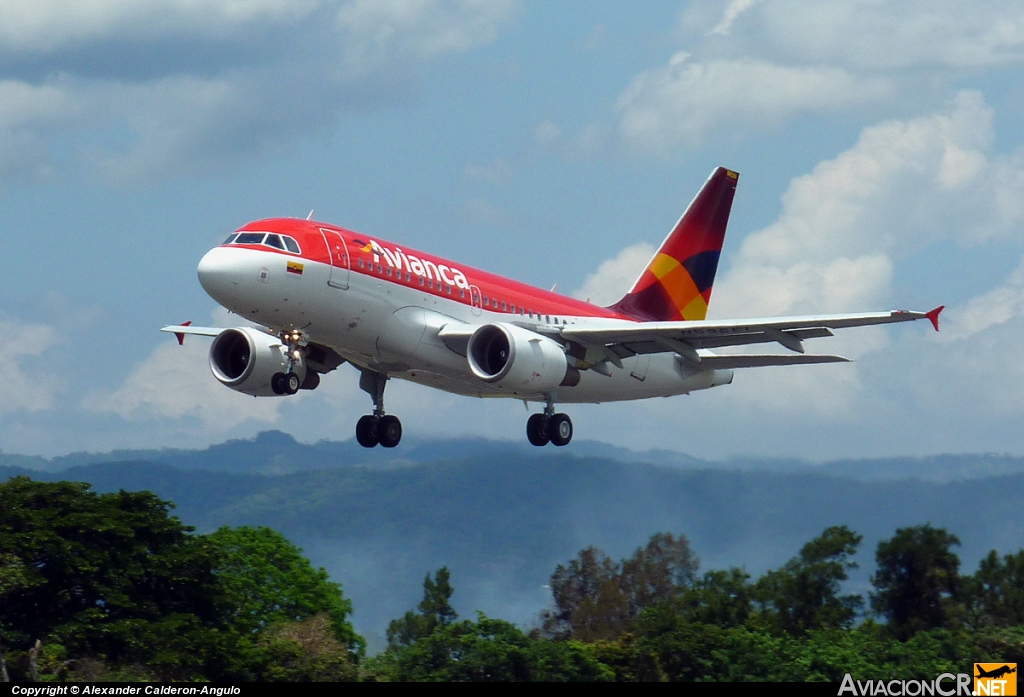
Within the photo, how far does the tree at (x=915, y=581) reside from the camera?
189ft

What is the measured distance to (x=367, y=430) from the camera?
42.8 m

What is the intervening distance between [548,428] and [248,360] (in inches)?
360

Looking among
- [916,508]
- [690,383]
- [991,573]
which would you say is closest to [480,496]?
[916,508]

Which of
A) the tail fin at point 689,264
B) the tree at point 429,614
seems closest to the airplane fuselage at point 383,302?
the tail fin at point 689,264

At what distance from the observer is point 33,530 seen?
165ft

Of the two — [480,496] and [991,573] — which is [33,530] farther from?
[480,496]

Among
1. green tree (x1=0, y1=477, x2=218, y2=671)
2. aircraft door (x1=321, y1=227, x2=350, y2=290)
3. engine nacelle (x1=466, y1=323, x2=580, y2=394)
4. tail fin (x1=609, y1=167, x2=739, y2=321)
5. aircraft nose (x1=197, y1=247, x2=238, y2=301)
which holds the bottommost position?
green tree (x1=0, y1=477, x2=218, y2=671)

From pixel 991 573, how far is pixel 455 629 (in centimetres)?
2417

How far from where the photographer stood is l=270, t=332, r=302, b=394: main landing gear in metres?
37.6

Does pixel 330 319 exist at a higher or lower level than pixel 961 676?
higher

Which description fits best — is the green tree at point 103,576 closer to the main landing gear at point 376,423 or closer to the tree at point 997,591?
the main landing gear at point 376,423

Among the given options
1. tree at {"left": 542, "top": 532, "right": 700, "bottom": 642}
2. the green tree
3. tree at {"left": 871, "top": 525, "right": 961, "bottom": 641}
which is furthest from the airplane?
tree at {"left": 542, "top": 532, "right": 700, "bottom": 642}

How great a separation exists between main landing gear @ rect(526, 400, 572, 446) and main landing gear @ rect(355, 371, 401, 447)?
13.5 feet

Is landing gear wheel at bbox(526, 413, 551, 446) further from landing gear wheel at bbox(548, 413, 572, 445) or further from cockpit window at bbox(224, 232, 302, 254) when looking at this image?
cockpit window at bbox(224, 232, 302, 254)
